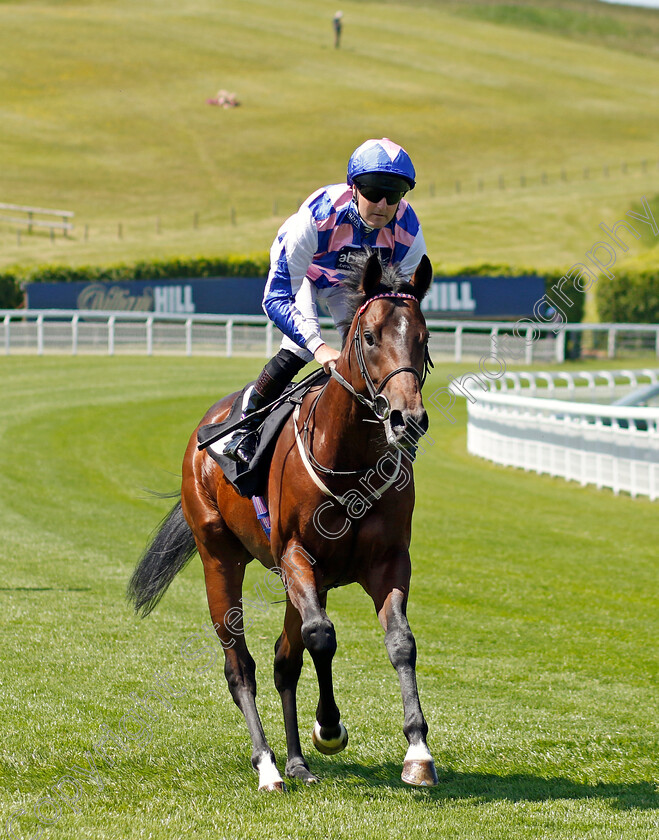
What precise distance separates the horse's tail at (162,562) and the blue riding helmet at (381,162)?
2342 mm

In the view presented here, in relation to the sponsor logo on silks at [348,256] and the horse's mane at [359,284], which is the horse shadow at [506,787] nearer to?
the horse's mane at [359,284]

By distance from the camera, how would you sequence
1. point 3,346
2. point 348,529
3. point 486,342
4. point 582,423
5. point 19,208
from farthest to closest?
1. point 19,208
2. point 486,342
3. point 3,346
4. point 582,423
5. point 348,529

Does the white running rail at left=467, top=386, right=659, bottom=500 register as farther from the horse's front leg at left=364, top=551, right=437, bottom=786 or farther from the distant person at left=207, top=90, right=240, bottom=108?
the distant person at left=207, top=90, right=240, bottom=108

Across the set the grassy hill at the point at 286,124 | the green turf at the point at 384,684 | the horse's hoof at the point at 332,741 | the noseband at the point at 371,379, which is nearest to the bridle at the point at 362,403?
the noseband at the point at 371,379

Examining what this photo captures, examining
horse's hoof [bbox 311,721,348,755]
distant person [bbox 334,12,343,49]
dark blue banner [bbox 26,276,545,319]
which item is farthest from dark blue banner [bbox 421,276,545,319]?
distant person [bbox 334,12,343,49]

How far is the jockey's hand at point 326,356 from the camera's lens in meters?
4.16

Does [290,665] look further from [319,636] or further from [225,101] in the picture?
[225,101]

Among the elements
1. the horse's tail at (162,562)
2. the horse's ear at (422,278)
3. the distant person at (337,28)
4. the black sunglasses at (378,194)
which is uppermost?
the distant person at (337,28)

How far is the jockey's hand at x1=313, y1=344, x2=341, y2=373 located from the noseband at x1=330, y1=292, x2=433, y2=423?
0.37 ft

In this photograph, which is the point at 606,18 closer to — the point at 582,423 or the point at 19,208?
the point at 19,208

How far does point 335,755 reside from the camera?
4.68 metres

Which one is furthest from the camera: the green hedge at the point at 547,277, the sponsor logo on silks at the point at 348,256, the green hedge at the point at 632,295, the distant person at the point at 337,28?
the distant person at the point at 337,28

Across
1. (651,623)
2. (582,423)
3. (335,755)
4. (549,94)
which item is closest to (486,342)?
(582,423)

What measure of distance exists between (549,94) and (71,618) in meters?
81.5
